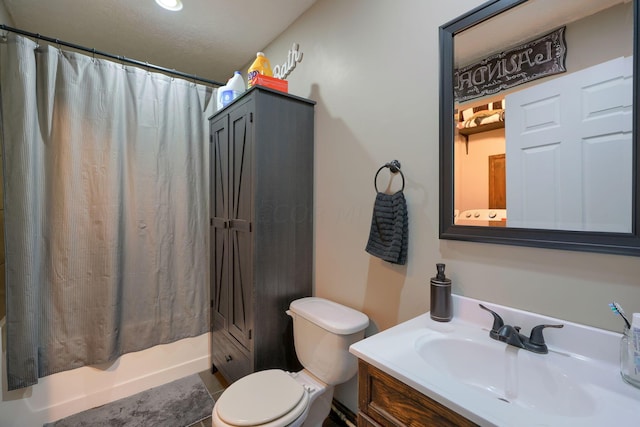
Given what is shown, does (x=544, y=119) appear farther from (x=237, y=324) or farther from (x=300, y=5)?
(x=237, y=324)

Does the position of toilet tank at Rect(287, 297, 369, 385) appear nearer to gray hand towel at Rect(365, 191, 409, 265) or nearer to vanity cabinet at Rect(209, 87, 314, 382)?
vanity cabinet at Rect(209, 87, 314, 382)

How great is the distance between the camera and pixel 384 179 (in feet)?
4.41

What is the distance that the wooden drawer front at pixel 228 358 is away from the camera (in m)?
1.64

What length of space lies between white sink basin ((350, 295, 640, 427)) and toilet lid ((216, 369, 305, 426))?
1.83 feet

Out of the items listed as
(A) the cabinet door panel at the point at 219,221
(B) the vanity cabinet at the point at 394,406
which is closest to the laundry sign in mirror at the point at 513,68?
(B) the vanity cabinet at the point at 394,406

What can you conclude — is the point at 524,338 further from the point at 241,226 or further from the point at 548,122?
the point at 241,226

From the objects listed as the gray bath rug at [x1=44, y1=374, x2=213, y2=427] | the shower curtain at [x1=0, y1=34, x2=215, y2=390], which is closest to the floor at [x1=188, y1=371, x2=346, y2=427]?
the gray bath rug at [x1=44, y1=374, x2=213, y2=427]

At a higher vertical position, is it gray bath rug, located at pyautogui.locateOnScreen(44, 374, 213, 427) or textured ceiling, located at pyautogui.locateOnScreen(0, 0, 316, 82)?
textured ceiling, located at pyautogui.locateOnScreen(0, 0, 316, 82)

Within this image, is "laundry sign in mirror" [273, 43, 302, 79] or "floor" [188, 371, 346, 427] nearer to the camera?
"floor" [188, 371, 346, 427]

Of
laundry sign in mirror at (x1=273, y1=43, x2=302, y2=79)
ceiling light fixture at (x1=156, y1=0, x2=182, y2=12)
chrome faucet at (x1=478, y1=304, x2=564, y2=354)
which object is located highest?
ceiling light fixture at (x1=156, y1=0, x2=182, y2=12)

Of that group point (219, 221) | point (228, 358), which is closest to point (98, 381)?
point (228, 358)

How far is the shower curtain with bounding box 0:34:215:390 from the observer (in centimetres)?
151

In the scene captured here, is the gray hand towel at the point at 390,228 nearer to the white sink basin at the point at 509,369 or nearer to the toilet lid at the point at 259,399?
the white sink basin at the point at 509,369

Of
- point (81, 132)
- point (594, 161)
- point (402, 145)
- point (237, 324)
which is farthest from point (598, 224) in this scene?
point (81, 132)
